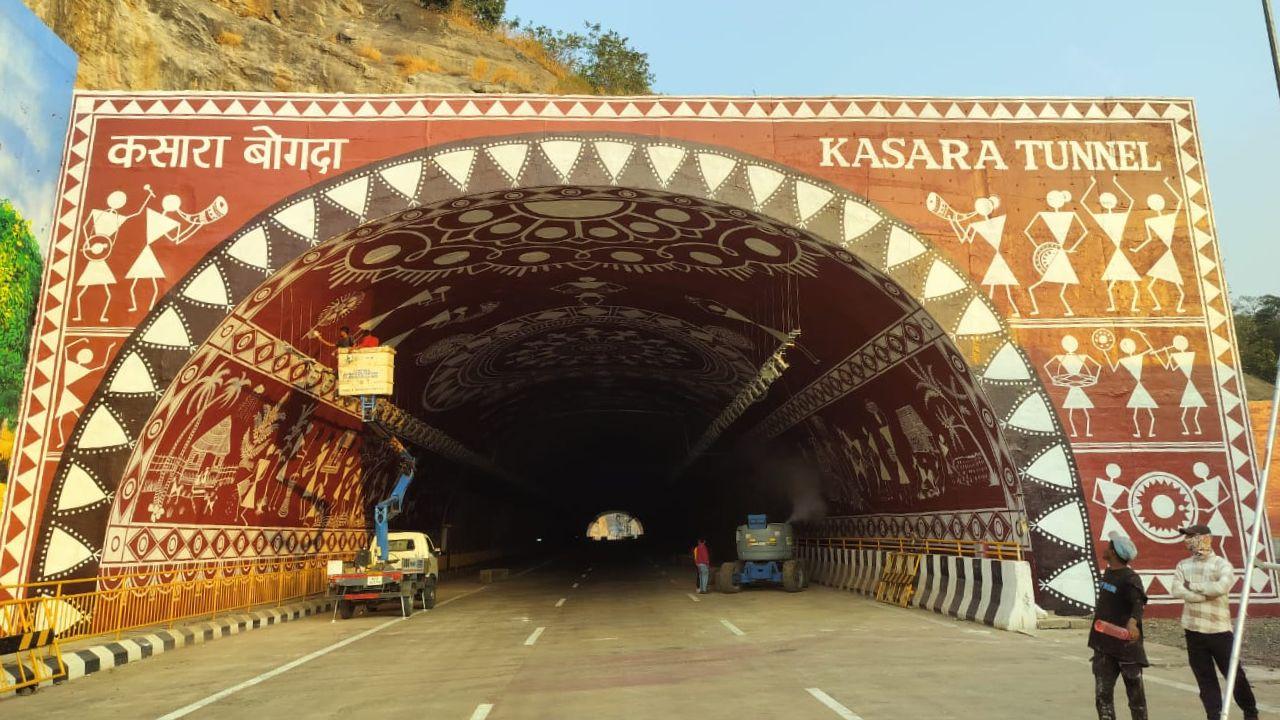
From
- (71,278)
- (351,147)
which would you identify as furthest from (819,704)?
(71,278)

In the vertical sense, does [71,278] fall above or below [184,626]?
above

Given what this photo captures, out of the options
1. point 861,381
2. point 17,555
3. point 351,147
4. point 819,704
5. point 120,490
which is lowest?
point 819,704

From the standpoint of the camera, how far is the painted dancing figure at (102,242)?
16891 mm

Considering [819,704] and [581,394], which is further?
[581,394]

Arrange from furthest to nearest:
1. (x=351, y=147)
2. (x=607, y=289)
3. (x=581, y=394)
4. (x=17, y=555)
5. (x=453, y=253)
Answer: (x=581, y=394)
(x=607, y=289)
(x=453, y=253)
(x=351, y=147)
(x=17, y=555)

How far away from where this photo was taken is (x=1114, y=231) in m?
18.2

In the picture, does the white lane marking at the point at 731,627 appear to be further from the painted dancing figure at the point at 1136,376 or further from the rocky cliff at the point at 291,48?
the rocky cliff at the point at 291,48

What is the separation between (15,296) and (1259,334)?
189 ft

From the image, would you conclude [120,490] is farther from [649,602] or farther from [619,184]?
[649,602]

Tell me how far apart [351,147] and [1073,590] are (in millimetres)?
15120

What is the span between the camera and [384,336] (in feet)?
78.7

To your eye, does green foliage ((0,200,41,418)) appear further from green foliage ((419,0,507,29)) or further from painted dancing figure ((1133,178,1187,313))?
green foliage ((419,0,507,29))

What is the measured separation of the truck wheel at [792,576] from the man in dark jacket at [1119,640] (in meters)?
19.3

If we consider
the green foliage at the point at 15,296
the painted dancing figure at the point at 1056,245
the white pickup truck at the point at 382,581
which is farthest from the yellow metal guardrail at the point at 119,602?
the painted dancing figure at the point at 1056,245
